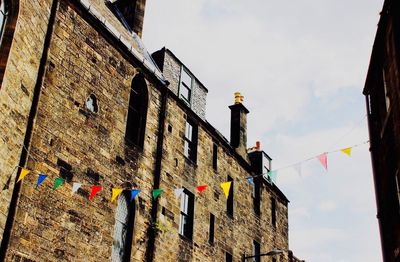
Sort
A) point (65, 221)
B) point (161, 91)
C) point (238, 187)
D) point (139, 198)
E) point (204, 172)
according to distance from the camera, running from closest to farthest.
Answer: point (65, 221) → point (139, 198) → point (161, 91) → point (204, 172) → point (238, 187)

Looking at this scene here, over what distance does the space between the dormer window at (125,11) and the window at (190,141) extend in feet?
13.2

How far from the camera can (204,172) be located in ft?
62.0

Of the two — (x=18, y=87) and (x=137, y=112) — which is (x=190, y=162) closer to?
(x=137, y=112)

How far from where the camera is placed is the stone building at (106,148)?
1181cm

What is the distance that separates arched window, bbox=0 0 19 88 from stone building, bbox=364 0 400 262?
8.06 metres

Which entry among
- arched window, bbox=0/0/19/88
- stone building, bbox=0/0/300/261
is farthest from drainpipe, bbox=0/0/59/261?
arched window, bbox=0/0/19/88

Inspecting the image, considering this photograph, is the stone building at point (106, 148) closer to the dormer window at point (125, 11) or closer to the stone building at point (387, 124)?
the dormer window at point (125, 11)

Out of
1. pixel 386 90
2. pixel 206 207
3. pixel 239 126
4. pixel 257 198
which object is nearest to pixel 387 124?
pixel 386 90

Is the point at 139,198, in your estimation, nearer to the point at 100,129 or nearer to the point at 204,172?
the point at 100,129

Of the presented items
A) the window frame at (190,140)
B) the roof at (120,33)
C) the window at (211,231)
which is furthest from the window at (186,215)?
the roof at (120,33)

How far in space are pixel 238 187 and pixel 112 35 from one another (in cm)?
807

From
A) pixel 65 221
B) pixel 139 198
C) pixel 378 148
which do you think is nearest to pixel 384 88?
pixel 378 148

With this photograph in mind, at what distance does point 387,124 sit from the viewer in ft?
41.0

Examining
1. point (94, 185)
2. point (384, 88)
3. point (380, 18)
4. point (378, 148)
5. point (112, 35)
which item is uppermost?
point (112, 35)
